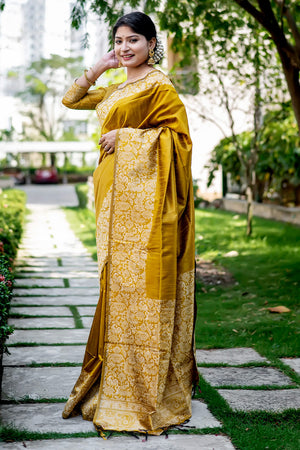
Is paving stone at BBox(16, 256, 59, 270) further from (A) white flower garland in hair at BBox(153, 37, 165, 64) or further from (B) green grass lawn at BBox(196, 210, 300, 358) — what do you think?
(A) white flower garland in hair at BBox(153, 37, 165, 64)

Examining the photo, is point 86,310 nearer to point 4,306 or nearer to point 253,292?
point 253,292

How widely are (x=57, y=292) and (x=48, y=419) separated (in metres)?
2.88

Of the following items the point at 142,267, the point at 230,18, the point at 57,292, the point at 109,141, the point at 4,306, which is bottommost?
the point at 57,292

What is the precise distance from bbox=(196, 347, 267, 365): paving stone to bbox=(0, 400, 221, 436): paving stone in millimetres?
777

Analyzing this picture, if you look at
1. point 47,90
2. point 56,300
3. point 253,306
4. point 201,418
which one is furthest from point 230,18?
point 47,90

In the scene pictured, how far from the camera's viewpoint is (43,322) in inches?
176

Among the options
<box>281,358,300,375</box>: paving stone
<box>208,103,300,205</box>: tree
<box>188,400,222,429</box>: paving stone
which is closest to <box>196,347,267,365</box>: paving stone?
<box>281,358,300,375</box>: paving stone

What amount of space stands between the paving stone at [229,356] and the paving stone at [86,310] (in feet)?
3.85

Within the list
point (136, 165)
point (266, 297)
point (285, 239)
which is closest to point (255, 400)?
point (136, 165)

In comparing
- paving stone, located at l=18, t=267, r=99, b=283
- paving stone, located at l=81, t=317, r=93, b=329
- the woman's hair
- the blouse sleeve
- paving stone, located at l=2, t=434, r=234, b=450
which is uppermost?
the woman's hair

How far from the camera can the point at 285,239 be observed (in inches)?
322

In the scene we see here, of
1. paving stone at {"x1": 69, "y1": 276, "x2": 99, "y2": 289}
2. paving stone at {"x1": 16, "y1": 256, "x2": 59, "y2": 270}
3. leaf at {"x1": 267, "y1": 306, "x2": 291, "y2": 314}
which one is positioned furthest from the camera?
paving stone at {"x1": 16, "y1": 256, "x2": 59, "y2": 270}

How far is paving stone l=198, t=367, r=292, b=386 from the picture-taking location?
3.25 m

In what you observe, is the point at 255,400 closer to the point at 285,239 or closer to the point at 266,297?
the point at 266,297
